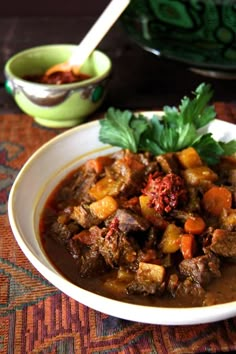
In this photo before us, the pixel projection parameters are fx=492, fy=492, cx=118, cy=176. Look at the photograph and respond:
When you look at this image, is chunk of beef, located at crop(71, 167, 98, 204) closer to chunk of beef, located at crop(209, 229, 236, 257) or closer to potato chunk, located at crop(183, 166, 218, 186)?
potato chunk, located at crop(183, 166, 218, 186)

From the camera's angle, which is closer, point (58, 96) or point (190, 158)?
point (190, 158)

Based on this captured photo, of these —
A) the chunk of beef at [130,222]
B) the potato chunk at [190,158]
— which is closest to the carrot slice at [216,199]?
the potato chunk at [190,158]

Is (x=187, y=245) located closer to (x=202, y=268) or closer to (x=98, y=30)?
(x=202, y=268)

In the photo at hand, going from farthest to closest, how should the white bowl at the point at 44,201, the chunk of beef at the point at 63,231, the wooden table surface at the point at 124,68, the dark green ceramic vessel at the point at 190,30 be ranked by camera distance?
the wooden table surface at the point at 124,68, the dark green ceramic vessel at the point at 190,30, the chunk of beef at the point at 63,231, the white bowl at the point at 44,201

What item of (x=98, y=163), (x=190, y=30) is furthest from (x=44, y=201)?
(x=190, y=30)

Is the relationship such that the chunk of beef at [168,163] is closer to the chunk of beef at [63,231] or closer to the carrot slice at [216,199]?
the carrot slice at [216,199]
